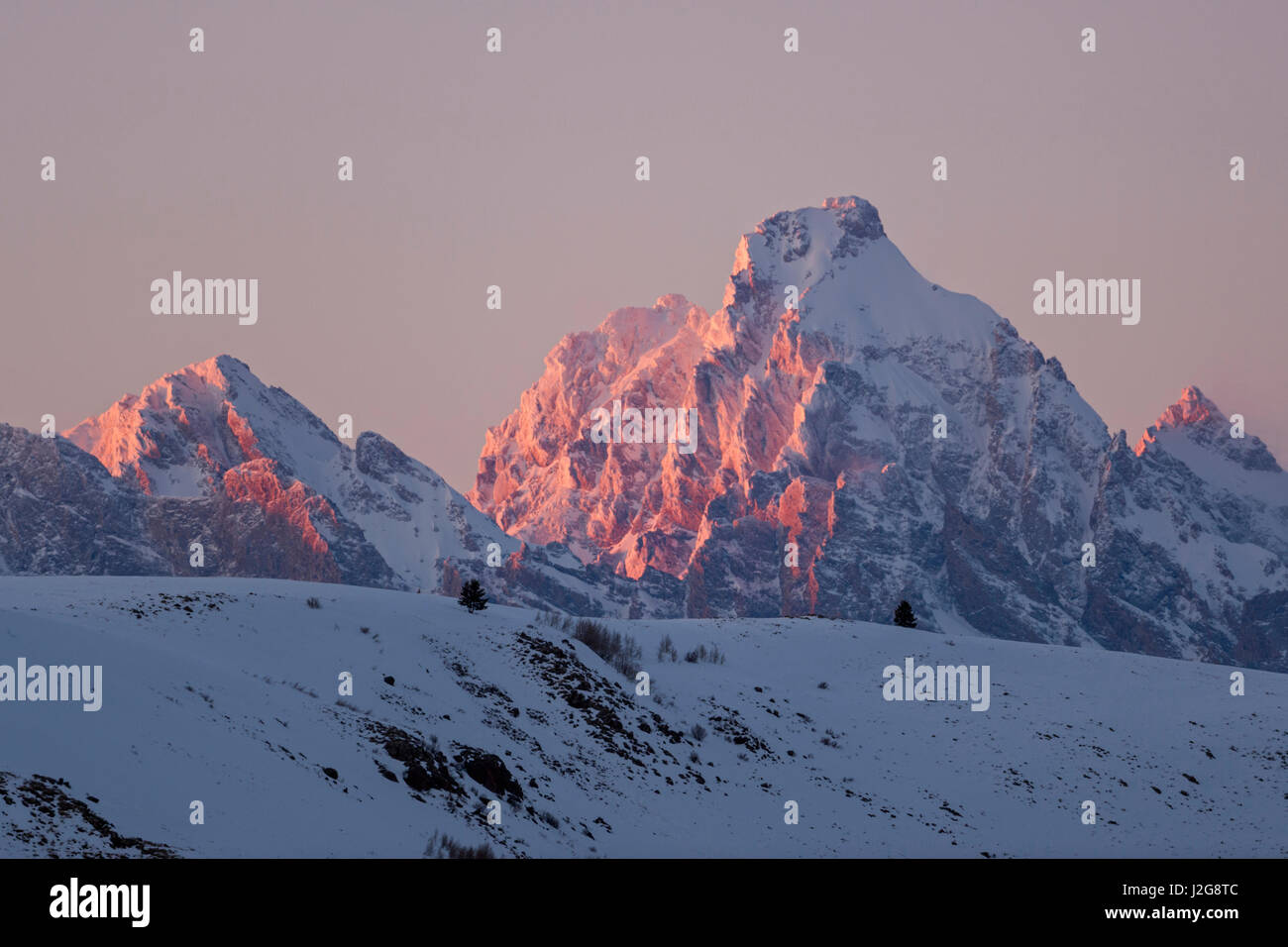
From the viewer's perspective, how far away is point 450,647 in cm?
6109

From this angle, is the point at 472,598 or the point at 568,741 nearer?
the point at 568,741

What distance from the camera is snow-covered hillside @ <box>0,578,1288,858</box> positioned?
130 ft

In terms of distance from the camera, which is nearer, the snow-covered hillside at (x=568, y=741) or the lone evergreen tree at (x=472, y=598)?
the snow-covered hillside at (x=568, y=741)

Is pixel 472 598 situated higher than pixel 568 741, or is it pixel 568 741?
pixel 472 598

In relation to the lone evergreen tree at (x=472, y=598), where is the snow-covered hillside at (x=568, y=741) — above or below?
below

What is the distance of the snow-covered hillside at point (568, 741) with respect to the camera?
39625mm

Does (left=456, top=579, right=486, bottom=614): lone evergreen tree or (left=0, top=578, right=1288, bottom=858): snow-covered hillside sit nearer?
(left=0, top=578, right=1288, bottom=858): snow-covered hillside

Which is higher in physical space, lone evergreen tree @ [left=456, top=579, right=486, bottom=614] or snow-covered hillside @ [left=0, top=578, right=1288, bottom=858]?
lone evergreen tree @ [left=456, top=579, right=486, bottom=614]

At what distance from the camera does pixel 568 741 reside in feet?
184
